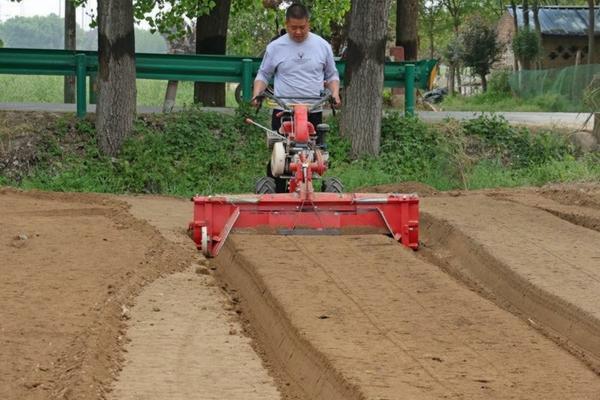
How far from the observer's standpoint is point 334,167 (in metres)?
19.0

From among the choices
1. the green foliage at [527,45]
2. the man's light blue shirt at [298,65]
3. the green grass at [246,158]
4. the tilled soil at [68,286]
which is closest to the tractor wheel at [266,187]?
the man's light blue shirt at [298,65]

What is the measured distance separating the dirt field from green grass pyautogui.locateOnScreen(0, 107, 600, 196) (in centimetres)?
422

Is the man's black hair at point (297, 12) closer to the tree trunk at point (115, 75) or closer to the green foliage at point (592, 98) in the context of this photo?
the tree trunk at point (115, 75)

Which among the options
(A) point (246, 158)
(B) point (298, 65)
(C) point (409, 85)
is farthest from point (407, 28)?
(B) point (298, 65)

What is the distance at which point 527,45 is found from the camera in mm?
56188

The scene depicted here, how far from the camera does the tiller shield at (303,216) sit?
40.4ft

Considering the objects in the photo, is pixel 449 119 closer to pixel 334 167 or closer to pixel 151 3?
pixel 334 167

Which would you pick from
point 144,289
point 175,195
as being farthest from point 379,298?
point 175,195

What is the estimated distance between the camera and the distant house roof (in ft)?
199

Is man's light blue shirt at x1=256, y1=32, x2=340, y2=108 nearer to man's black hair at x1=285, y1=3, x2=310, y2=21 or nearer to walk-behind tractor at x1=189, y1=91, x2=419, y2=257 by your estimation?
man's black hair at x1=285, y1=3, x2=310, y2=21

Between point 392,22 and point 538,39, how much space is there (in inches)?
333

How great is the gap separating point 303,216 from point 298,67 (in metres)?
1.93

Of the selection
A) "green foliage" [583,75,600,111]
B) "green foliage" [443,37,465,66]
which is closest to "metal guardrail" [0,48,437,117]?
"green foliage" [583,75,600,111]

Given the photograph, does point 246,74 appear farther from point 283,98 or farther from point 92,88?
point 283,98
